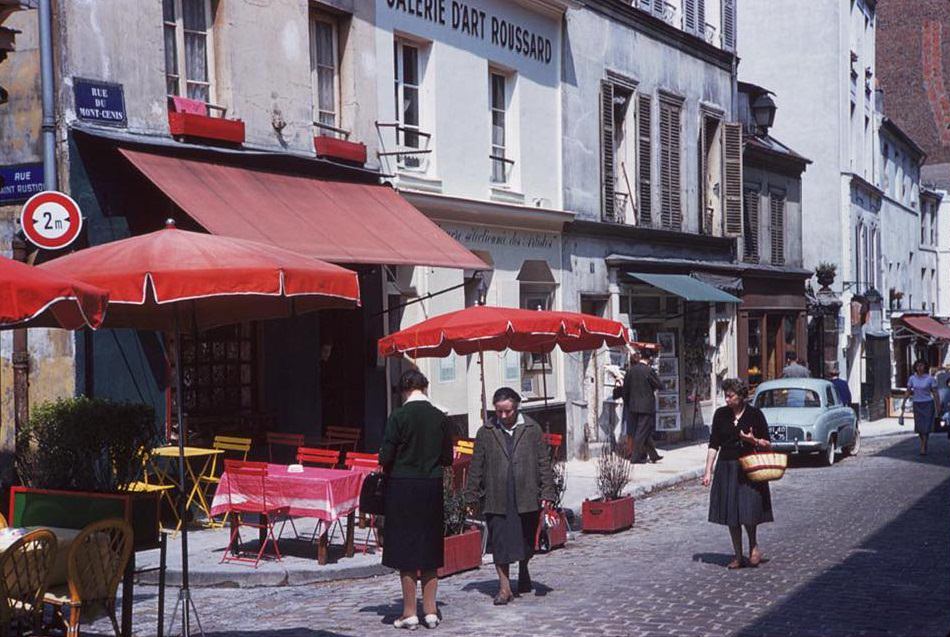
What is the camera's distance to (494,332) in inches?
515

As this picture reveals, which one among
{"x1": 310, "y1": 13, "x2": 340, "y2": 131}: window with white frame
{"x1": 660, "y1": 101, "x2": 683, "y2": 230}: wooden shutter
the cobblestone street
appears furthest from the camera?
{"x1": 660, "y1": 101, "x2": 683, "y2": 230}: wooden shutter

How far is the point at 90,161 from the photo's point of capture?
12797mm

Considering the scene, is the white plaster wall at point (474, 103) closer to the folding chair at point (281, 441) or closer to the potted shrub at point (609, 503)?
the folding chair at point (281, 441)

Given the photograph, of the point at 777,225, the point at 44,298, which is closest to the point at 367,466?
the point at 44,298

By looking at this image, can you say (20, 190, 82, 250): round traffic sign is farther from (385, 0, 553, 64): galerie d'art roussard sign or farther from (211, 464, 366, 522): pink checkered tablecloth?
(385, 0, 553, 64): galerie d'art roussard sign

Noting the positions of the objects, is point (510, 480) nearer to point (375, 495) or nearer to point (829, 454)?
point (375, 495)

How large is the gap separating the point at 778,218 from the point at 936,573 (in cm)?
2243

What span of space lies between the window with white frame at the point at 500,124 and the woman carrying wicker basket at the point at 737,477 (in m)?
9.16

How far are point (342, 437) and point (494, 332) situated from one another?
3.60 metres

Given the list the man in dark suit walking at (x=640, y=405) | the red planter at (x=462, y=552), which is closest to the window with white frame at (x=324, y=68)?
the red planter at (x=462, y=552)

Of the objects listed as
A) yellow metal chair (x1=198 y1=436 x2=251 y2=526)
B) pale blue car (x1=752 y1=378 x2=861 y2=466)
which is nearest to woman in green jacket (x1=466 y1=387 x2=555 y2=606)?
yellow metal chair (x1=198 y1=436 x2=251 y2=526)

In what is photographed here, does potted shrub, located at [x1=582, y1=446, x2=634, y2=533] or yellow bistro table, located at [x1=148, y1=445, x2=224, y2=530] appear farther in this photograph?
potted shrub, located at [x1=582, y1=446, x2=634, y2=533]

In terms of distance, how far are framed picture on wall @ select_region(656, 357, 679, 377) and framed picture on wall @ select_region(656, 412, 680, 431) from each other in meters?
0.89

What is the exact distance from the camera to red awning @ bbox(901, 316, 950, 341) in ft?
147
